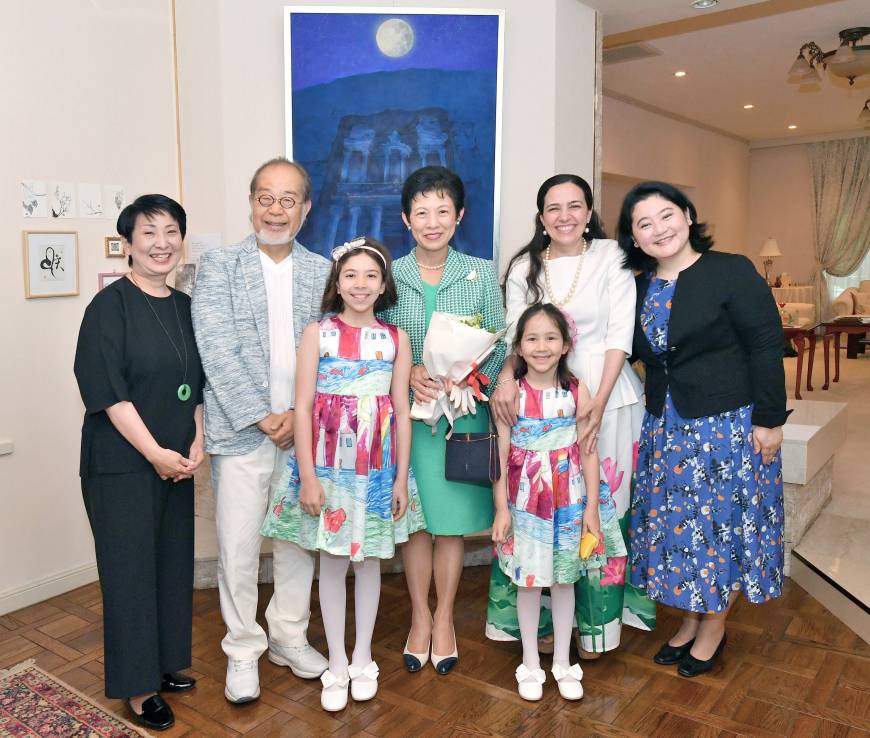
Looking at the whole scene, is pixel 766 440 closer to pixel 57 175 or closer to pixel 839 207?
pixel 57 175

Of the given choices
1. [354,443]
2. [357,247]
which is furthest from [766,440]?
[357,247]

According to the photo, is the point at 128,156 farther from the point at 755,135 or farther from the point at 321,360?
the point at 755,135

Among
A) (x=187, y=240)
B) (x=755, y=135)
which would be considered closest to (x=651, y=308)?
(x=187, y=240)

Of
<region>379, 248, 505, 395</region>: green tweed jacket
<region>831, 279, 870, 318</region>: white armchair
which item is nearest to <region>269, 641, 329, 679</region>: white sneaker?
<region>379, 248, 505, 395</region>: green tweed jacket

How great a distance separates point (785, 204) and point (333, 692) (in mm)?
12413

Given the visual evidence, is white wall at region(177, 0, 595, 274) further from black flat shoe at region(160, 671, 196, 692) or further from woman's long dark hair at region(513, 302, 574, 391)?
black flat shoe at region(160, 671, 196, 692)

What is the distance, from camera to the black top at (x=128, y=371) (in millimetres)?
2135

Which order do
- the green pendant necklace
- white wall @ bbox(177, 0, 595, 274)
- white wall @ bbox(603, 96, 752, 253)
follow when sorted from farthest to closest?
white wall @ bbox(603, 96, 752, 253) → white wall @ bbox(177, 0, 595, 274) → the green pendant necklace

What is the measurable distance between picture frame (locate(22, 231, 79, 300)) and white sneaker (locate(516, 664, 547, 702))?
2.42 meters

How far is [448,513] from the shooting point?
254 cm

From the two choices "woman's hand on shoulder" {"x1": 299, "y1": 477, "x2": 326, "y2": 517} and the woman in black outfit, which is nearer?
the woman in black outfit

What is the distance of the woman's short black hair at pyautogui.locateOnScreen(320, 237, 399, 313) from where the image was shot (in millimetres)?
2348

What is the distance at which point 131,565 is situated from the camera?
2.23 m

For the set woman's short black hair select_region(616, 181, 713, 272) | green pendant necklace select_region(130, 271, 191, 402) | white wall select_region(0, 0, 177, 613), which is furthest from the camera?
white wall select_region(0, 0, 177, 613)
